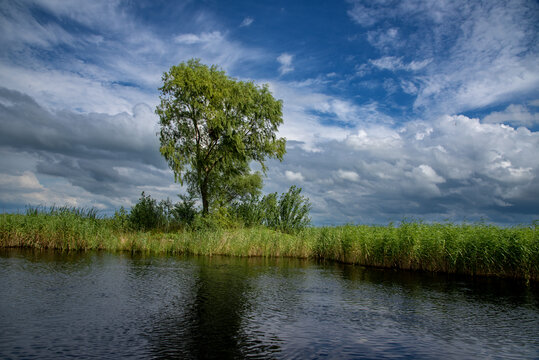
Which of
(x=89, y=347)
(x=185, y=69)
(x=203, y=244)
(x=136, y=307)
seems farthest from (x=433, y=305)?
(x=185, y=69)

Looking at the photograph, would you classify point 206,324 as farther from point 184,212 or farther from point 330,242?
point 184,212

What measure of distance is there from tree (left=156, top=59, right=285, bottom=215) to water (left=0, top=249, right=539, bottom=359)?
21.8m

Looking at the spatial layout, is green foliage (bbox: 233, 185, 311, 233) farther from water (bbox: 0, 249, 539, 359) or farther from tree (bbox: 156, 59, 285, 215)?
water (bbox: 0, 249, 539, 359)

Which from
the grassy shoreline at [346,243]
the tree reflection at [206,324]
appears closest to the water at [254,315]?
the tree reflection at [206,324]

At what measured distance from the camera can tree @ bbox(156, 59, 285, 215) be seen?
123 ft

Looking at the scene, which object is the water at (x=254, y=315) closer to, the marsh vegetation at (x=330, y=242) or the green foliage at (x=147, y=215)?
→ the marsh vegetation at (x=330, y=242)

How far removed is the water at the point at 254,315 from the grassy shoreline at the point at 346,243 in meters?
1.55

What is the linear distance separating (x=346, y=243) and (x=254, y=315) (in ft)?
49.3

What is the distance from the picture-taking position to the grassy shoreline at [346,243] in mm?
18375

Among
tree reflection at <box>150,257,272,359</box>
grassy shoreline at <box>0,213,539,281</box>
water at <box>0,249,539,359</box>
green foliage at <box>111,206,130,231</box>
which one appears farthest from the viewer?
green foliage at <box>111,206,130,231</box>

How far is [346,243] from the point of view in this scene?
961 inches

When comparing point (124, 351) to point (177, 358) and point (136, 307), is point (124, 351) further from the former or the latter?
point (136, 307)

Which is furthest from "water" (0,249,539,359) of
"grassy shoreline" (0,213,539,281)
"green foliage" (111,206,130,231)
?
"green foliage" (111,206,130,231)

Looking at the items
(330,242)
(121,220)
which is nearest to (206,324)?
(330,242)
